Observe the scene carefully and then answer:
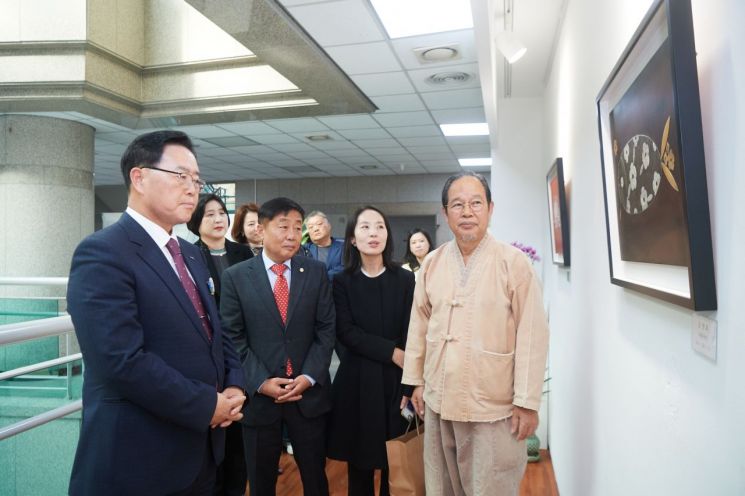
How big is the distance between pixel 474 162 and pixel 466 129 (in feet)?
10.0

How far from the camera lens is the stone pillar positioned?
20.4 feet

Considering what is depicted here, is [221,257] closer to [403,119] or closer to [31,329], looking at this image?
[31,329]

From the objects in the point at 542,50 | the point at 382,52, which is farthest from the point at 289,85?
the point at 542,50

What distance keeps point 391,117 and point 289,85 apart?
127 cm

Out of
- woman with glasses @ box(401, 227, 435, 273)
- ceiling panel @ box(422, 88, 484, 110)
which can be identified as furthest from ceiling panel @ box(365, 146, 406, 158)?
woman with glasses @ box(401, 227, 435, 273)

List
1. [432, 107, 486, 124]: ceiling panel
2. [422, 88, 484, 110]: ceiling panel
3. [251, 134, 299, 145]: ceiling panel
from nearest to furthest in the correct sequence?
1. [422, 88, 484, 110]: ceiling panel
2. [432, 107, 486, 124]: ceiling panel
3. [251, 134, 299, 145]: ceiling panel

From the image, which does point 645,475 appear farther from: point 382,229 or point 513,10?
point 513,10

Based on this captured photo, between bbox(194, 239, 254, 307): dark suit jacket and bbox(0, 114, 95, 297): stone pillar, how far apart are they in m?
4.33

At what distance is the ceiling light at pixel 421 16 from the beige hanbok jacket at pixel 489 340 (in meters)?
2.05

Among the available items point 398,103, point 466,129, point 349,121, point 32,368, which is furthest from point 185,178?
point 466,129

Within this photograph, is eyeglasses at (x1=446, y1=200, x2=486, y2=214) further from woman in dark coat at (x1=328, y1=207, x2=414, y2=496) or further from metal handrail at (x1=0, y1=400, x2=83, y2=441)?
metal handrail at (x1=0, y1=400, x2=83, y2=441)

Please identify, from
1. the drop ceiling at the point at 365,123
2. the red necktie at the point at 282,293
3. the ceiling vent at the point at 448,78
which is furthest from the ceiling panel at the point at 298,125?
the red necktie at the point at 282,293

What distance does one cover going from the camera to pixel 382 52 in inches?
161

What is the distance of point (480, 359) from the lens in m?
1.80
